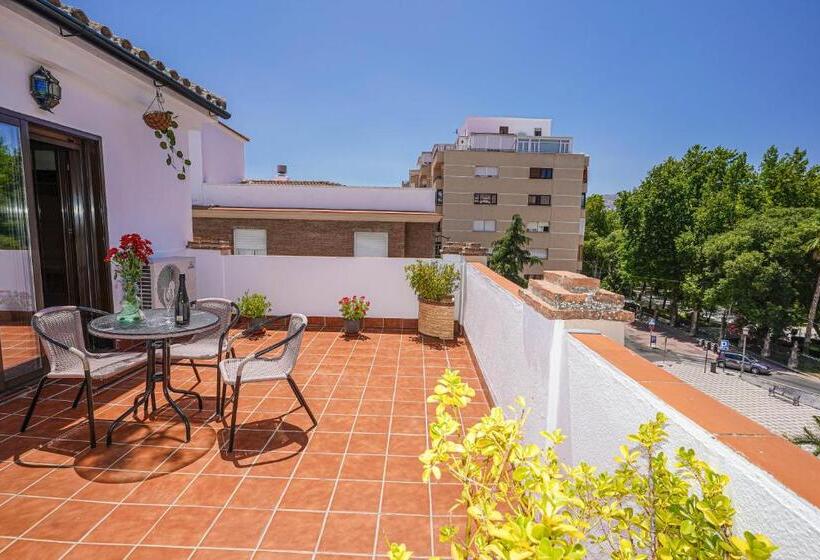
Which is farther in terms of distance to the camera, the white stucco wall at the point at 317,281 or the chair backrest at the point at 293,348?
the white stucco wall at the point at 317,281

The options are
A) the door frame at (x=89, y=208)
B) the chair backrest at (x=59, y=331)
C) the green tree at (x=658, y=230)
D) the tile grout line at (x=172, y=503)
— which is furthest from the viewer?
the green tree at (x=658, y=230)

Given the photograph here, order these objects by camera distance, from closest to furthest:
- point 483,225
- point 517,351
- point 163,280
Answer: point 517,351, point 163,280, point 483,225

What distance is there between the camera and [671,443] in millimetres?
1369

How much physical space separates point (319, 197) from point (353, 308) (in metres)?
7.51

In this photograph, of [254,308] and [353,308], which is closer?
[254,308]

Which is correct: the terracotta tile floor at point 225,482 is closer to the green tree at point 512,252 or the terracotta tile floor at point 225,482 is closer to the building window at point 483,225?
the green tree at point 512,252

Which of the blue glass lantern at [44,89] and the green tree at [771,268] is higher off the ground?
the blue glass lantern at [44,89]

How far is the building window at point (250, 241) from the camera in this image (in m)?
13.5

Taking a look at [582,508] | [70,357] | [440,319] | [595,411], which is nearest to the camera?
[582,508]

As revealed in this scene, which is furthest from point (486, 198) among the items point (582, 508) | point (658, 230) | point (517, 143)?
point (582, 508)

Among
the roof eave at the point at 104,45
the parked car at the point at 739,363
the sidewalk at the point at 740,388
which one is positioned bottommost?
the sidewalk at the point at 740,388

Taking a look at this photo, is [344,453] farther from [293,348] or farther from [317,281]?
[317,281]

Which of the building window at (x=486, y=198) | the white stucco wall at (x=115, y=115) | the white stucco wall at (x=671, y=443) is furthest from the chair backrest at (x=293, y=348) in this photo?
the building window at (x=486, y=198)

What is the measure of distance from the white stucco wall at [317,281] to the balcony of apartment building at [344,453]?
2.84m
